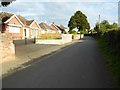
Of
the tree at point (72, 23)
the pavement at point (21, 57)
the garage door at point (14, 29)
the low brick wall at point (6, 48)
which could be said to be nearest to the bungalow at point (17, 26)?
the garage door at point (14, 29)

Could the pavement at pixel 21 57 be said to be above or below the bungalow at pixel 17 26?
below

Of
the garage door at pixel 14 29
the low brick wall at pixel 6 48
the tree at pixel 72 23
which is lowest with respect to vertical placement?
the low brick wall at pixel 6 48

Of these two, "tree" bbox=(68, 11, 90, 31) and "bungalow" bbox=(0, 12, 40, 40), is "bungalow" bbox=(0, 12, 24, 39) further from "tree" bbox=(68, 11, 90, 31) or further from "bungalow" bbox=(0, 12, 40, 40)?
"tree" bbox=(68, 11, 90, 31)

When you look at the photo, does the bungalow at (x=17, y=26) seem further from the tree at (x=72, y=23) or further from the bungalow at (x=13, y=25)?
the tree at (x=72, y=23)

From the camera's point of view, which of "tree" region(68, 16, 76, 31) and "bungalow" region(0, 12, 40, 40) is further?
"tree" region(68, 16, 76, 31)

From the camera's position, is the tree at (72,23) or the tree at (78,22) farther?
the tree at (78,22)

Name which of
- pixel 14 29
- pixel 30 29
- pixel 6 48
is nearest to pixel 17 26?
pixel 14 29

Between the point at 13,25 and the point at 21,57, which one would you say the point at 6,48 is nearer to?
the point at 21,57

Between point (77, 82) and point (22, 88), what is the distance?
1.99m

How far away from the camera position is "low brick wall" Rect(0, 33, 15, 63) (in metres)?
14.9

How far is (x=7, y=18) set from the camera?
151ft

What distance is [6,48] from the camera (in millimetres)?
15578

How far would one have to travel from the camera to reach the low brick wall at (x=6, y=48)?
48.9ft

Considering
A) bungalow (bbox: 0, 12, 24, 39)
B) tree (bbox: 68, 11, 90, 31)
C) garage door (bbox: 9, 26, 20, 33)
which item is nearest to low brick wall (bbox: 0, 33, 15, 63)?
bungalow (bbox: 0, 12, 24, 39)
